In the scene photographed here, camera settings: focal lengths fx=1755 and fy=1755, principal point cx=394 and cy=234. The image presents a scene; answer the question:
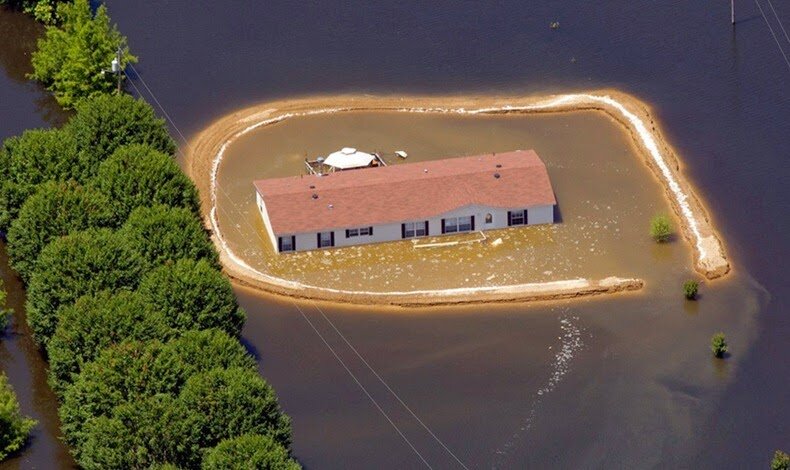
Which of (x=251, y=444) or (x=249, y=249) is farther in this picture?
(x=249, y=249)

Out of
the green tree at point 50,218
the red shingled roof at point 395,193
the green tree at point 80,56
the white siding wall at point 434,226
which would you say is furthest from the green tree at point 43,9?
the green tree at point 50,218

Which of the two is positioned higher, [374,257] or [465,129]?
[465,129]

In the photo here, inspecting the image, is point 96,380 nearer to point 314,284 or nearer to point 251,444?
point 251,444

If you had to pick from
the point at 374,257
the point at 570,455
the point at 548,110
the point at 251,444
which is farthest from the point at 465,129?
the point at 251,444

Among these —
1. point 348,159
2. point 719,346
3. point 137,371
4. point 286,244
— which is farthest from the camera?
point 348,159

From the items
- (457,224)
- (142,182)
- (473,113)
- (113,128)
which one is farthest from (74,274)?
(473,113)

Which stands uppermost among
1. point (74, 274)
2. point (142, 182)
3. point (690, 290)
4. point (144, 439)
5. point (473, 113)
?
point (473, 113)

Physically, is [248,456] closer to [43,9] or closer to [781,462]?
[781,462]
